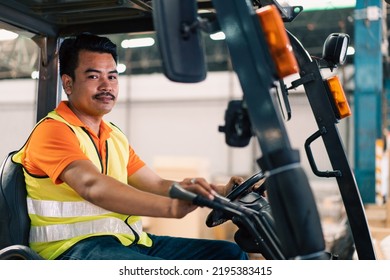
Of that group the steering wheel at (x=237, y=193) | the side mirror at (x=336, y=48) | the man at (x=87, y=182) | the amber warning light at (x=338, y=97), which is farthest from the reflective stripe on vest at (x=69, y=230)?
the side mirror at (x=336, y=48)

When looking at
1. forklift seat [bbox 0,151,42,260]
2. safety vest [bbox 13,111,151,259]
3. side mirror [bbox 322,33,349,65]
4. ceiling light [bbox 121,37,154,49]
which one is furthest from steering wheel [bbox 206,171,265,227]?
ceiling light [bbox 121,37,154,49]

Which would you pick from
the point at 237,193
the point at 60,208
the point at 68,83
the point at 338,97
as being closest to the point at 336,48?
the point at 338,97

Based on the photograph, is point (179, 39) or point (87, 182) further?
point (87, 182)

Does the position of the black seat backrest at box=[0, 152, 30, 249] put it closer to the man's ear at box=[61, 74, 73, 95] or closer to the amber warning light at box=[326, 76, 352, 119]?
the man's ear at box=[61, 74, 73, 95]

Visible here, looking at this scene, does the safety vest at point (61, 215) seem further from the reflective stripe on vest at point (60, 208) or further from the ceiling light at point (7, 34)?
the ceiling light at point (7, 34)

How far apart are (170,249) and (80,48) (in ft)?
3.46

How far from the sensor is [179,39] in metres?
1.58

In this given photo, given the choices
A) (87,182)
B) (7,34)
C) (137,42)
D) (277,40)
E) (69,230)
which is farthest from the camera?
(137,42)

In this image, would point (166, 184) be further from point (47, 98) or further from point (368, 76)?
point (368, 76)

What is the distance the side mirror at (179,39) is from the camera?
5.15ft

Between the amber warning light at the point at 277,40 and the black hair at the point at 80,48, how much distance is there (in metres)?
1.06

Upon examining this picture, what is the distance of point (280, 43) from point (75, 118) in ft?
3.87

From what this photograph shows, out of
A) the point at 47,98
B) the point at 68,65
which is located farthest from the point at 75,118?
the point at 47,98

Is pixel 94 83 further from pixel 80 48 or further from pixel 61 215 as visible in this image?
pixel 61 215
